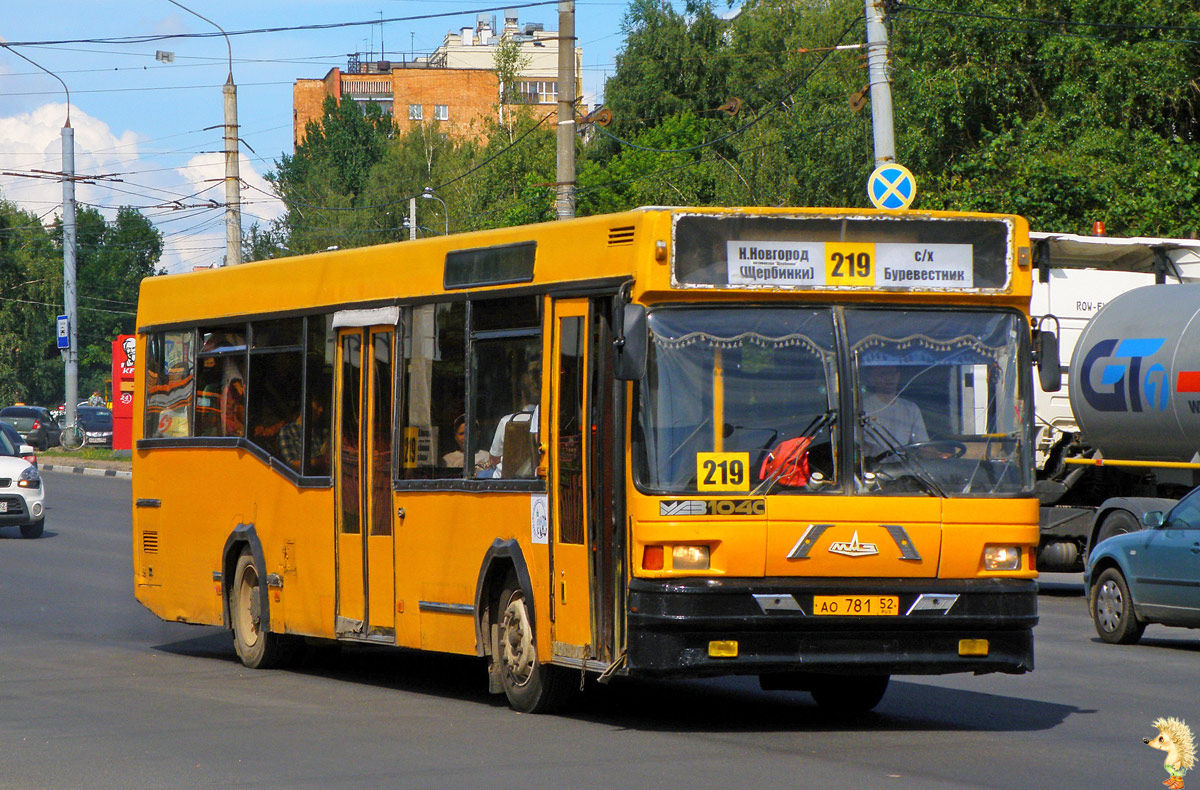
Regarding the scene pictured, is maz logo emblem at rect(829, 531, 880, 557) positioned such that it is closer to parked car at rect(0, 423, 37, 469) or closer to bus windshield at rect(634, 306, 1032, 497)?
bus windshield at rect(634, 306, 1032, 497)

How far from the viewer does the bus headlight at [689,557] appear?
348 inches

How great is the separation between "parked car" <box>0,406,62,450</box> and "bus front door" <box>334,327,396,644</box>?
52.8m

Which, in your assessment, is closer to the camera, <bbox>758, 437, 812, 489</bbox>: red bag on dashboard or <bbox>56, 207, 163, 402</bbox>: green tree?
<bbox>758, 437, 812, 489</bbox>: red bag on dashboard

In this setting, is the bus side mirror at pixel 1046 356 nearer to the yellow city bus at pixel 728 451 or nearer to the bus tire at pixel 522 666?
the yellow city bus at pixel 728 451

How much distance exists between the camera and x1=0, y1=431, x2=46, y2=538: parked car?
88.2 ft

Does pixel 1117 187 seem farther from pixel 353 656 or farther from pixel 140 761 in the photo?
pixel 140 761

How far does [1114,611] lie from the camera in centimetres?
1514

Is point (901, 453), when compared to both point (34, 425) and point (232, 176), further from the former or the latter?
point (34, 425)

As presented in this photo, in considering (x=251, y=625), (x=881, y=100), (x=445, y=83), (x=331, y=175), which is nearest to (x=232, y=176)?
(x=881, y=100)

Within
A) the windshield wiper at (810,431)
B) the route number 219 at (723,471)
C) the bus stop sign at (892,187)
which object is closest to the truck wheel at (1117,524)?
the bus stop sign at (892,187)

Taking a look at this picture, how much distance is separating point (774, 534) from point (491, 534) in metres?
2.08

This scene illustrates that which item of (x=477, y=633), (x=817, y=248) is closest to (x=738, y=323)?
(x=817, y=248)

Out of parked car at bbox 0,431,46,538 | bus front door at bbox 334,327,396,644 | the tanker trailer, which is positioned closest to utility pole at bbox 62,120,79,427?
parked car at bbox 0,431,46,538

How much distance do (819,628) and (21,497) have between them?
2034 cm
